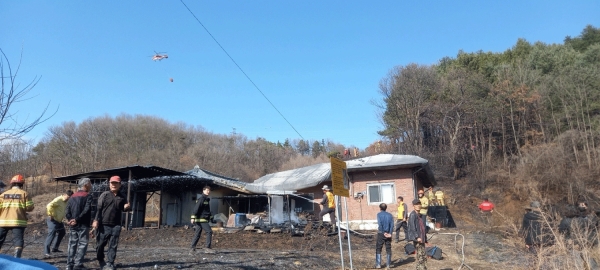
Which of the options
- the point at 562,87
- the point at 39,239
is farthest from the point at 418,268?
the point at 562,87

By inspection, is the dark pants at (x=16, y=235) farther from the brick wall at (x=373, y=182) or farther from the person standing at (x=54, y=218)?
the brick wall at (x=373, y=182)

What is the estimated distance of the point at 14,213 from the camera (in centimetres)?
810

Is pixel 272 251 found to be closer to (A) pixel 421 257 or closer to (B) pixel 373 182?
(A) pixel 421 257

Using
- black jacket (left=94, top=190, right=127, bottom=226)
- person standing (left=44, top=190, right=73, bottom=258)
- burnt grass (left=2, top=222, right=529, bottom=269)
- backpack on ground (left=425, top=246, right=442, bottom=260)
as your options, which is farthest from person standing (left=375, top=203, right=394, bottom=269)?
person standing (left=44, top=190, right=73, bottom=258)

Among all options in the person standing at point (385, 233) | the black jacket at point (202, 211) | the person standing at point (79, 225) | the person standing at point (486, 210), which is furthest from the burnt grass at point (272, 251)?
the person standing at point (486, 210)

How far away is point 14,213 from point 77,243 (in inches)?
50.2

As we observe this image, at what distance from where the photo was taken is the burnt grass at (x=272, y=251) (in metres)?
9.69

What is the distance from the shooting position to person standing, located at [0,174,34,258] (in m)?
8.04

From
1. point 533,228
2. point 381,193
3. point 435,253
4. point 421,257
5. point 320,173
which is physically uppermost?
point 320,173

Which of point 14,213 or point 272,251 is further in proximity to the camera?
point 272,251

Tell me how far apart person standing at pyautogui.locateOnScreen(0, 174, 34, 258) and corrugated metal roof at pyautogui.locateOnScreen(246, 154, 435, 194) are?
49.0ft

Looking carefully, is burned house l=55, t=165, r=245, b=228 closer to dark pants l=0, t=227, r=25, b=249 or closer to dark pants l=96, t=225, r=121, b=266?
dark pants l=0, t=227, r=25, b=249

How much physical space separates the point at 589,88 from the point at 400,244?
24.5 metres

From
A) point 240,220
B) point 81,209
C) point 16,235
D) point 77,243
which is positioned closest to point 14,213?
point 16,235
